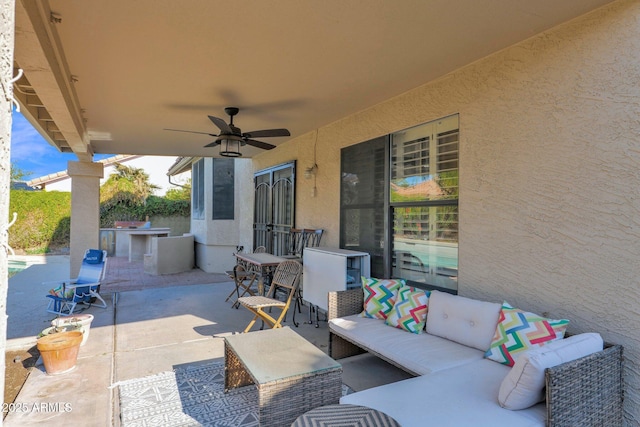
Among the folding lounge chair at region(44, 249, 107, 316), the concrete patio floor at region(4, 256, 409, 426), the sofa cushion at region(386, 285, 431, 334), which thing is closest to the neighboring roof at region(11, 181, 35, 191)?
the concrete patio floor at region(4, 256, 409, 426)

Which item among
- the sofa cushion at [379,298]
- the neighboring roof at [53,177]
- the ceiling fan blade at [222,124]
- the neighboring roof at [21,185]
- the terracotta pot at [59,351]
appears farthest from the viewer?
the neighboring roof at [53,177]

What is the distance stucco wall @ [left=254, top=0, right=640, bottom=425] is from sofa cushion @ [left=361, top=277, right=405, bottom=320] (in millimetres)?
707

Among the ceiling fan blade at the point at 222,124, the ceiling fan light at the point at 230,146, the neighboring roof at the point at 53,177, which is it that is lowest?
the ceiling fan light at the point at 230,146

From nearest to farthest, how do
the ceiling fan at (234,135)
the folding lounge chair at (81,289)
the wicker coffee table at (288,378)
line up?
the wicker coffee table at (288,378) → the ceiling fan at (234,135) → the folding lounge chair at (81,289)

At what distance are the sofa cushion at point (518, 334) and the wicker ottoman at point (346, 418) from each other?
122 centimetres

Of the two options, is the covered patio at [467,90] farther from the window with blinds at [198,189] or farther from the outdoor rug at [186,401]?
the window with blinds at [198,189]

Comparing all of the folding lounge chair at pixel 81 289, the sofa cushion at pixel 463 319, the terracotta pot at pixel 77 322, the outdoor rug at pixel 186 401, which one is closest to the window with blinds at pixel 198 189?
the folding lounge chair at pixel 81 289

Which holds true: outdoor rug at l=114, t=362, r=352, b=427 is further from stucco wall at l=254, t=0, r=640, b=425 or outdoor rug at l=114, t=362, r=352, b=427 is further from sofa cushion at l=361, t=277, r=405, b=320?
stucco wall at l=254, t=0, r=640, b=425

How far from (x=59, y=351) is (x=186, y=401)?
4.93ft

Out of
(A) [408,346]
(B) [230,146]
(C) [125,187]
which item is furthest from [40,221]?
(A) [408,346]

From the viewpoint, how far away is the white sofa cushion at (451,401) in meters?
1.94

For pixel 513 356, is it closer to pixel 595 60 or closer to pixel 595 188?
pixel 595 188

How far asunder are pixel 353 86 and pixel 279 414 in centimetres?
339

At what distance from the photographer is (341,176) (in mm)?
5457
